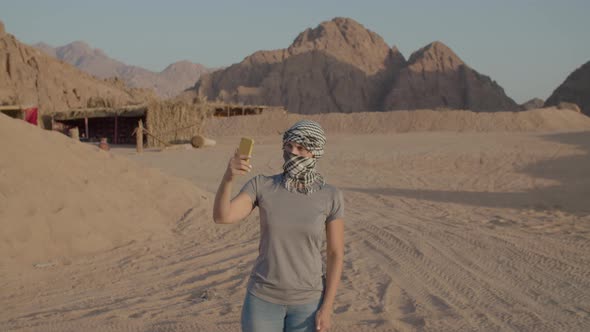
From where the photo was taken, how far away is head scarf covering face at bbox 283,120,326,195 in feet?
7.94

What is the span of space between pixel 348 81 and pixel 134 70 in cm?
13164

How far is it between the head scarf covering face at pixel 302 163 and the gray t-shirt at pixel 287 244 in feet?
0.12

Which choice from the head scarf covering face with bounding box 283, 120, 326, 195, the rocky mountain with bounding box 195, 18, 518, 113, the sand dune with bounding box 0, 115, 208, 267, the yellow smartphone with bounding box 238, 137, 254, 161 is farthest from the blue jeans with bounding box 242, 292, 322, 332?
the rocky mountain with bounding box 195, 18, 518, 113

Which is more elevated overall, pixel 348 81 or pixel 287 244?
pixel 348 81

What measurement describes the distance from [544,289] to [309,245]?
11.8ft

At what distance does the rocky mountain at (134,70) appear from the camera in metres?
164

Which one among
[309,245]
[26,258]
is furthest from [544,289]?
[26,258]

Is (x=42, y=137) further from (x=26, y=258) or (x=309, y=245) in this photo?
(x=309, y=245)

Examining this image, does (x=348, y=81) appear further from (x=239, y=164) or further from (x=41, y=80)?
(x=239, y=164)

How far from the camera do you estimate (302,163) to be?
2438 mm

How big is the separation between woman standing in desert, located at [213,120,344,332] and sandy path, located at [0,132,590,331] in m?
1.96

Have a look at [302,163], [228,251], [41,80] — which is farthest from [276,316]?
[41,80]

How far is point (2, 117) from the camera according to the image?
8.52 meters

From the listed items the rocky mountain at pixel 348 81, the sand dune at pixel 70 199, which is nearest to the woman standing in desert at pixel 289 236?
the sand dune at pixel 70 199
